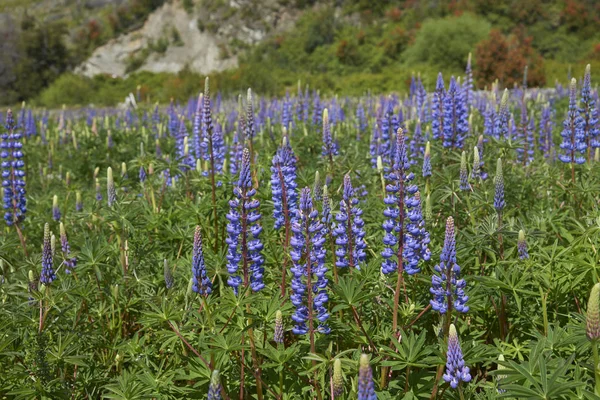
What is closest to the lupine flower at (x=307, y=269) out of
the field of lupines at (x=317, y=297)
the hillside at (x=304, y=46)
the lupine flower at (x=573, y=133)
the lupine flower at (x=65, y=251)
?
the field of lupines at (x=317, y=297)

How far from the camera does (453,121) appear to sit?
4.72 meters

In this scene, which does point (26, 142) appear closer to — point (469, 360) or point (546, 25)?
point (469, 360)

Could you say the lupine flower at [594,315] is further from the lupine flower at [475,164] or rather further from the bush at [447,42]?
the bush at [447,42]

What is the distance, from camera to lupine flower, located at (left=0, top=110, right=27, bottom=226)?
14.0 feet

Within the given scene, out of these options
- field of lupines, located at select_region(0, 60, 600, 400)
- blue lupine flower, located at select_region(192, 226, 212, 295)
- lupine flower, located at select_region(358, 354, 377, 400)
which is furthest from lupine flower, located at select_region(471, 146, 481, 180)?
lupine flower, located at select_region(358, 354, 377, 400)

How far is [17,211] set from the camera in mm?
4242

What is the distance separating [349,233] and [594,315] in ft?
4.20

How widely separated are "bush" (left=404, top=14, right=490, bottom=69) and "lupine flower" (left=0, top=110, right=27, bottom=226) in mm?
21658

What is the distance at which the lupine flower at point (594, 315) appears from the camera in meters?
1.64

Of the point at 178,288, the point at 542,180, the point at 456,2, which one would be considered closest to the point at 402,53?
the point at 456,2

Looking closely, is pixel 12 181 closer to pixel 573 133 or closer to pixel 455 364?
pixel 455 364

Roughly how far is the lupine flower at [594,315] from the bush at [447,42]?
2339 cm

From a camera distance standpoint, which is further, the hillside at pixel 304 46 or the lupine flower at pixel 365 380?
the hillside at pixel 304 46

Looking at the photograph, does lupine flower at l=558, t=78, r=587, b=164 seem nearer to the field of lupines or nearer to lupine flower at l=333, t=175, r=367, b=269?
the field of lupines
